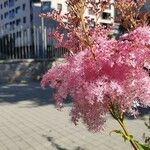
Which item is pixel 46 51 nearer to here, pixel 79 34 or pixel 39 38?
pixel 39 38

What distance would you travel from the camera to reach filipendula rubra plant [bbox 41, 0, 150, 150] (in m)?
2.21

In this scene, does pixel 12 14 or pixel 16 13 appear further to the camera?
pixel 12 14

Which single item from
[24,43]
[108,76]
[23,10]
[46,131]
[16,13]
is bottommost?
[46,131]

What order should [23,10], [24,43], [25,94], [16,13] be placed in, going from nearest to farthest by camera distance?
[25,94] < [24,43] < [23,10] < [16,13]

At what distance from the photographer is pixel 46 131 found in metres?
8.82

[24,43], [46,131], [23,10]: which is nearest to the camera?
[46,131]

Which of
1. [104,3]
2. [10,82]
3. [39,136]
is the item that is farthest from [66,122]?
[10,82]

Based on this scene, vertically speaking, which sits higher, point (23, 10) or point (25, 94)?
point (23, 10)

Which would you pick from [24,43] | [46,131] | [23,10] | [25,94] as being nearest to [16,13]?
[23,10]

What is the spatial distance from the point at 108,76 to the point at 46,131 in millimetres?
6762

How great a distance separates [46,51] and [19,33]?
1.67m

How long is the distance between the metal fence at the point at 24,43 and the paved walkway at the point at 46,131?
639 centimetres

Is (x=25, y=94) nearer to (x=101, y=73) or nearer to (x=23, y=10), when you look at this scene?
(x=101, y=73)

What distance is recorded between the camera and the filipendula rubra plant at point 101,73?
221 cm
